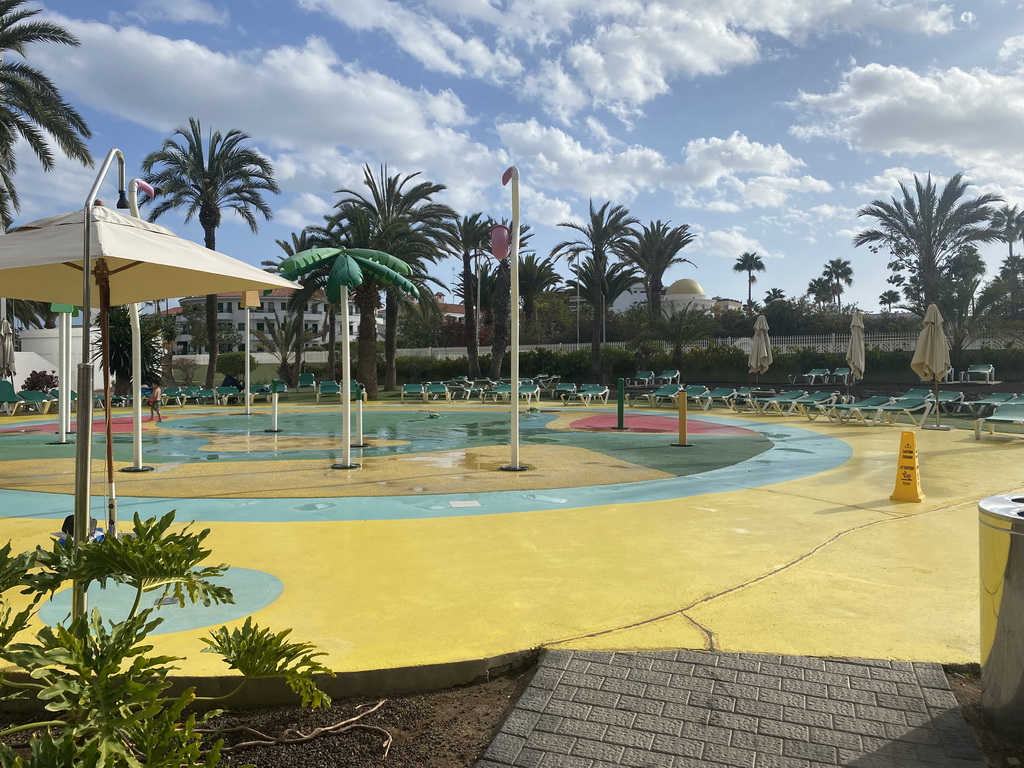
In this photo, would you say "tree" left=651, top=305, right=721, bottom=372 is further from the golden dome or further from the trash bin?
the golden dome

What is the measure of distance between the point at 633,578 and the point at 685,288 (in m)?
70.8

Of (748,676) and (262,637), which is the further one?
(748,676)

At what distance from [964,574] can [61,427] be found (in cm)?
1541

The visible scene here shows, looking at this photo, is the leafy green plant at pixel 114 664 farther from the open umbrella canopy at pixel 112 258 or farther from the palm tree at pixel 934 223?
the palm tree at pixel 934 223

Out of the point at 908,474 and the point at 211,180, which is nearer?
the point at 908,474

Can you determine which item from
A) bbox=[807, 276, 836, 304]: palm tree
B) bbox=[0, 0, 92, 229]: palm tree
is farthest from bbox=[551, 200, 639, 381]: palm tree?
bbox=[807, 276, 836, 304]: palm tree

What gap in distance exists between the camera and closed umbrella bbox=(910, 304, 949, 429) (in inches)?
628

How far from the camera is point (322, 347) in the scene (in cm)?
6500

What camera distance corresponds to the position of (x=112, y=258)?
4.59 meters

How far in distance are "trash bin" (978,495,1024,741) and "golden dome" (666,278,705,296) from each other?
71220 millimetres

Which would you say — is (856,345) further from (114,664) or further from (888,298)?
(888,298)

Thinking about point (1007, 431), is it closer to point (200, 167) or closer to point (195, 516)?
point (195, 516)

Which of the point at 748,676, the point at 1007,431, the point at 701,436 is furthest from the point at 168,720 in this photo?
the point at 1007,431

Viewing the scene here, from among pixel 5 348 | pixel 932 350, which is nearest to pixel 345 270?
pixel 932 350
